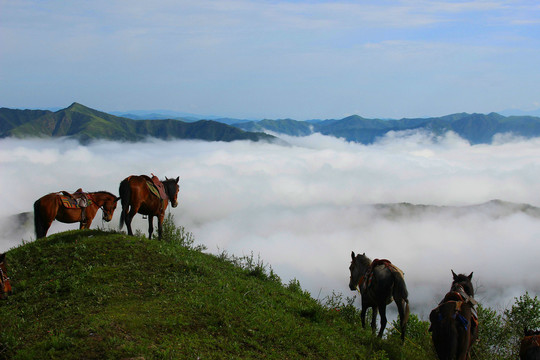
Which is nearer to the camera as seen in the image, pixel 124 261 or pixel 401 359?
pixel 401 359

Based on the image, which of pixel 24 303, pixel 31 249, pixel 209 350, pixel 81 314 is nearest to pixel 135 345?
pixel 209 350

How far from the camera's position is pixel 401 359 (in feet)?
38.1

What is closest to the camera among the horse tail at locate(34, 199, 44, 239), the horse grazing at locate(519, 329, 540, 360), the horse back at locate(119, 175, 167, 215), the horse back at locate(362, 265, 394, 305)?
the horse grazing at locate(519, 329, 540, 360)

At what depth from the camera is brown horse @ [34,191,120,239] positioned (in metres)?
18.2

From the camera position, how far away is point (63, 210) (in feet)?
61.5

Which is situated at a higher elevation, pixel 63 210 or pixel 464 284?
pixel 63 210

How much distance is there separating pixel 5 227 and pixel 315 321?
532ft

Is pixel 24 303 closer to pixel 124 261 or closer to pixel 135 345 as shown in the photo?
pixel 124 261

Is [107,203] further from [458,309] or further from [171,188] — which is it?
[458,309]

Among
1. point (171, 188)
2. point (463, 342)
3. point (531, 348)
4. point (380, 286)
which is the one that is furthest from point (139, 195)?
point (531, 348)

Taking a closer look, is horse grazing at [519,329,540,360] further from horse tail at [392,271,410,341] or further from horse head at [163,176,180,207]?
horse head at [163,176,180,207]

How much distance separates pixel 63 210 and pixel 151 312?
10.6m

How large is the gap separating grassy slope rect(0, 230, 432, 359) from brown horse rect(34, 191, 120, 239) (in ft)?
8.61

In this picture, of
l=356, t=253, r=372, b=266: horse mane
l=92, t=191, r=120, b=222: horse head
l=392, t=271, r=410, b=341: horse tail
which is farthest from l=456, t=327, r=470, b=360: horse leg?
l=92, t=191, r=120, b=222: horse head
